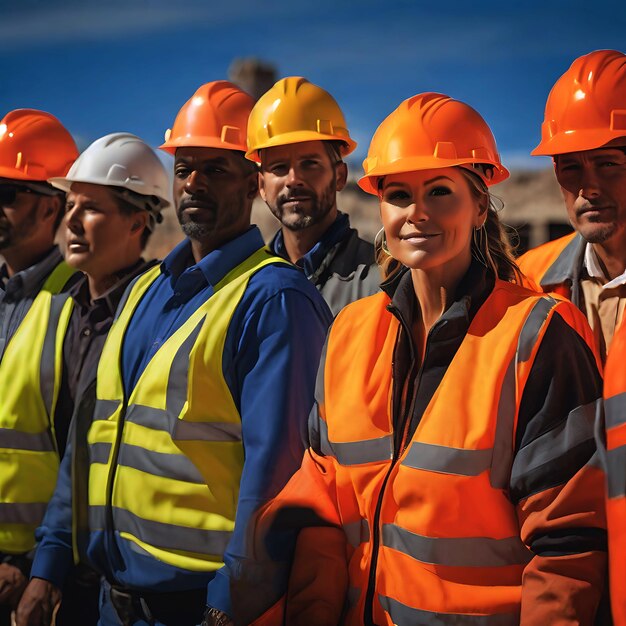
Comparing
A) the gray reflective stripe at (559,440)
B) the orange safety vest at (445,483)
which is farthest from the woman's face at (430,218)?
the gray reflective stripe at (559,440)

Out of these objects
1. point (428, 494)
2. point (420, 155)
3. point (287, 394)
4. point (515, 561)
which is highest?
point (420, 155)

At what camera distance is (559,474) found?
2.02 meters

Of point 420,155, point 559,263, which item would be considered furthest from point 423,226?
point 559,263

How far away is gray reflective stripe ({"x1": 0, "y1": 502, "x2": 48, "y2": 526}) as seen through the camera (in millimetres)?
3789

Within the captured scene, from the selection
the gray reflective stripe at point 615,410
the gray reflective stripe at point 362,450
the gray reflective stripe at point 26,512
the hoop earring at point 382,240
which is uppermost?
the hoop earring at point 382,240

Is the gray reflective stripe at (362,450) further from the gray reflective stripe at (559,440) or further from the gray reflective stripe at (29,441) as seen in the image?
the gray reflective stripe at (29,441)

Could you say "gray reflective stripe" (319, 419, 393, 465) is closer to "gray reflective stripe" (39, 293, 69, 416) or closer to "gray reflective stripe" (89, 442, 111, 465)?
"gray reflective stripe" (89, 442, 111, 465)

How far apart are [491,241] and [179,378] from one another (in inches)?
44.3

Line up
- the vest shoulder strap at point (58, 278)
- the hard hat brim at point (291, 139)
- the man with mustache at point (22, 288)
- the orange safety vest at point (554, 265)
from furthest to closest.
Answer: the vest shoulder strap at point (58, 278) → the man with mustache at point (22, 288) → the hard hat brim at point (291, 139) → the orange safety vest at point (554, 265)

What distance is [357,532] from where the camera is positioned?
238cm

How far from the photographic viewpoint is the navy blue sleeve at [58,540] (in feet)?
11.0

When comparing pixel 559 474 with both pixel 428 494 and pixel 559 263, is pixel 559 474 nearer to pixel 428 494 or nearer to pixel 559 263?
pixel 428 494

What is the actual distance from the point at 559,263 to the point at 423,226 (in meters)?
1.30

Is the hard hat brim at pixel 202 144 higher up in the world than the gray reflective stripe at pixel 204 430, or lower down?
higher up
